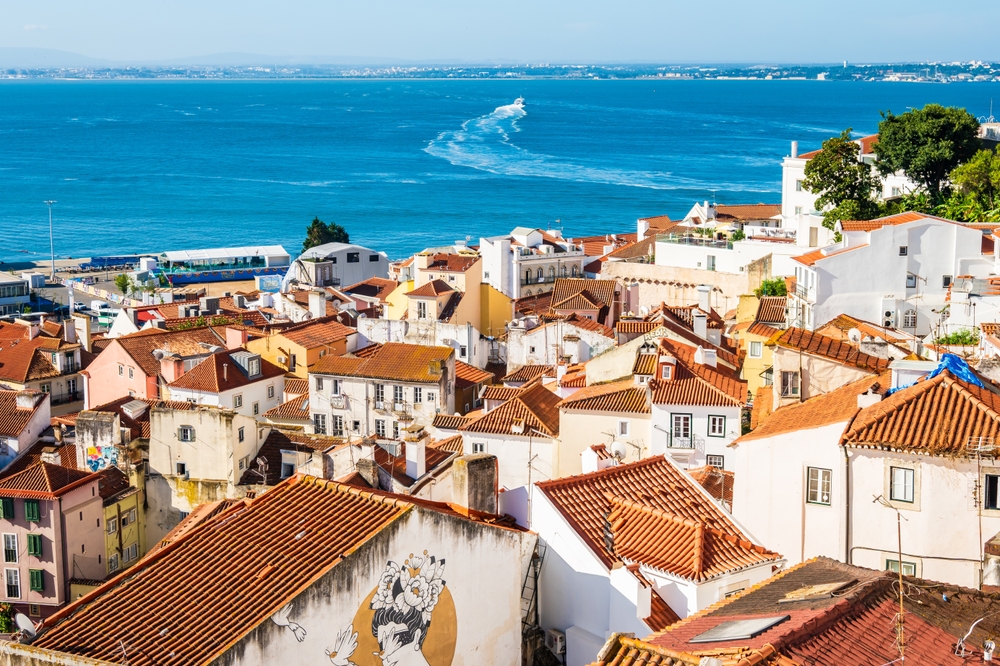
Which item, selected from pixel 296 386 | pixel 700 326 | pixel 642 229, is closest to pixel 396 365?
pixel 296 386

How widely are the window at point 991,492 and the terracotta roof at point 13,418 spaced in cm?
2238

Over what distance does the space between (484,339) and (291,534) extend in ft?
97.0

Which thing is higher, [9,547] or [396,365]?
[396,365]

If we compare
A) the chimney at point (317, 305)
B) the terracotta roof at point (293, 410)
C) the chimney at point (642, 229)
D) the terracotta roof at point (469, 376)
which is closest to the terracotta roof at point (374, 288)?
the chimney at point (317, 305)

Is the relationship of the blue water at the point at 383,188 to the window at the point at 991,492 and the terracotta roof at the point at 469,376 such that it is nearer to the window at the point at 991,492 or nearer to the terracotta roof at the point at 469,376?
the terracotta roof at the point at 469,376

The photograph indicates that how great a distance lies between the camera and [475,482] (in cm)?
1395

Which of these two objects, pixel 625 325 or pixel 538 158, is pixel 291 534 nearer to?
pixel 625 325

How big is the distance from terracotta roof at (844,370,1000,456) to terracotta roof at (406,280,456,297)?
30343mm

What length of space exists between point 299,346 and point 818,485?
25039mm

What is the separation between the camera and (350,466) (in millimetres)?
21562

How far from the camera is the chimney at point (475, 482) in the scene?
1388 cm

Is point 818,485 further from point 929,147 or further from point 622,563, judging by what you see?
point 929,147

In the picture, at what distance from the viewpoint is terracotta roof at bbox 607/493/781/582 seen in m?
12.8

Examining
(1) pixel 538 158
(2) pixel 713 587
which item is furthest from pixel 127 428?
(1) pixel 538 158
